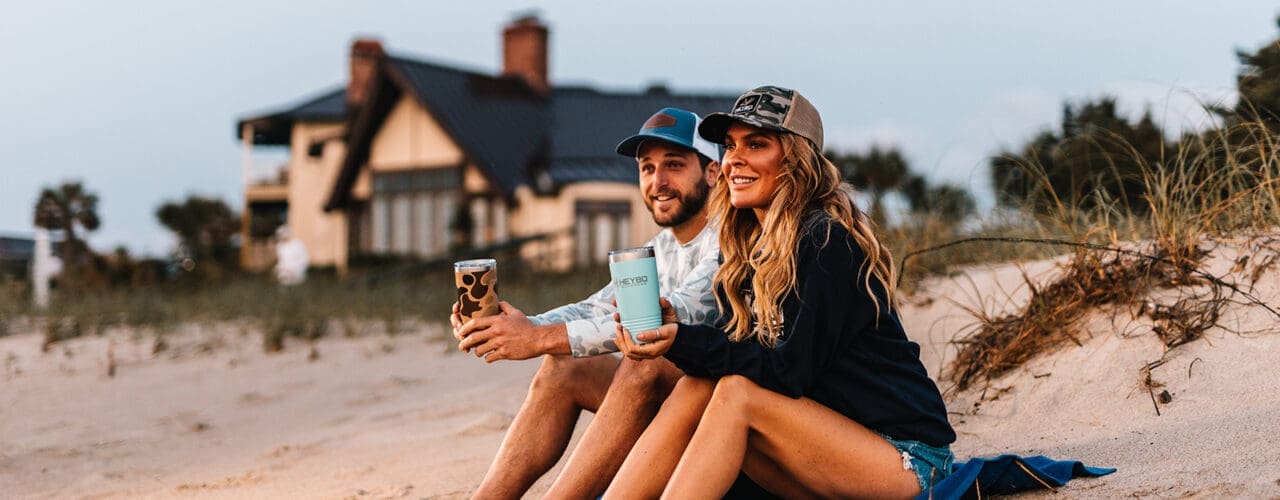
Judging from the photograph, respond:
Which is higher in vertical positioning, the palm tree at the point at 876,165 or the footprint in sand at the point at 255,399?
the palm tree at the point at 876,165

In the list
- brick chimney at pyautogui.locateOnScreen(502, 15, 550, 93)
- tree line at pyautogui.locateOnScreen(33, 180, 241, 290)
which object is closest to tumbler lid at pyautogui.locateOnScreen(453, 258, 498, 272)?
tree line at pyautogui.locateOnScreen(33, 180, 241, 290)

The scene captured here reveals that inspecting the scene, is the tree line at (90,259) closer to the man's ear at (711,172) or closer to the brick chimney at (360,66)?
the brick chimney at (360,66)

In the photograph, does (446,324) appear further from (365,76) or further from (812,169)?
(365,76)

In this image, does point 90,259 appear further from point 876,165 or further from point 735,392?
point 735,392

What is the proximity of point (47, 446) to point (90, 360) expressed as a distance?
2542 mm

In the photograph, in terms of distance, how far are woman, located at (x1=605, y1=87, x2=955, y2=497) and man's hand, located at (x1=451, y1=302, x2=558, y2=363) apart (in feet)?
1.26

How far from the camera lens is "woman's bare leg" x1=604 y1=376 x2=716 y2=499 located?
294 cm

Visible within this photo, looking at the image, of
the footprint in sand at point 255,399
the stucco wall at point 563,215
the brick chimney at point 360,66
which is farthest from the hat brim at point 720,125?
the brick chimney at point 360,66

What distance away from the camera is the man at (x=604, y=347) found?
323cm

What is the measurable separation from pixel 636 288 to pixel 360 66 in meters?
23.9

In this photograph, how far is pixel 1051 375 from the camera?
15.1 feet

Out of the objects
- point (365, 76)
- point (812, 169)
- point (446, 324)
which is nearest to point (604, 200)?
point (365, 76)

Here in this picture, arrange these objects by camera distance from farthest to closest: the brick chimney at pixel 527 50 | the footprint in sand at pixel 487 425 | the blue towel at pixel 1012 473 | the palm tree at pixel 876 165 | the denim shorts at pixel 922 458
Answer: the brick chimney at pixel 527 50, the palm tree at pixel 876 165, the footprint in sand at pixel 487 425, the blue towel at pixel 1012 473, the denim shorts at pixel 922 458

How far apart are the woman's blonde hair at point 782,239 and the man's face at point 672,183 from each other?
0.68m
